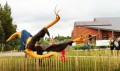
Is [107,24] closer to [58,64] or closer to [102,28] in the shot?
[102,28]

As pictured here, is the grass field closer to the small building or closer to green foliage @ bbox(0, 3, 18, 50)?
green foliage @ bbox(0, 3, 18, 50)

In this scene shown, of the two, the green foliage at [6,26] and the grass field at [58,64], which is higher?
the green foliage at [6,26]

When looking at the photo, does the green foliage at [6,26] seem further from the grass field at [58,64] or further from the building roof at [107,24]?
the grass field at [58,64]

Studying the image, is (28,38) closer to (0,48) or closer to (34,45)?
(34,45)

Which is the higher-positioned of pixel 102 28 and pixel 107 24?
pixel 107 24

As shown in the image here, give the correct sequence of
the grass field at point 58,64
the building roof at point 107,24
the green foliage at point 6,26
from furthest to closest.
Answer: the building roof at point 107,24 < the green foliage at point 6,26 < the grass field at point 58,64

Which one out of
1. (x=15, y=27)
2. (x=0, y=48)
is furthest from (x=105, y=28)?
(x=0, y=48)

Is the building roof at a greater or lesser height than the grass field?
greater

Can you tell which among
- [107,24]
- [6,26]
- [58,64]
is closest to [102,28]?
[107,24]

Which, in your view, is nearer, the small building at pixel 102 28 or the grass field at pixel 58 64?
the grass field at pixel 58 64

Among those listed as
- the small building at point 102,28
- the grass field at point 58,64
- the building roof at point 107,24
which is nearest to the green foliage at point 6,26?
the small building at point 102,28

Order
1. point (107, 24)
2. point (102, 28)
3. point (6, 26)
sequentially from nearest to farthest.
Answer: point (6, 26) → point (102, 28) → point (107, 24)

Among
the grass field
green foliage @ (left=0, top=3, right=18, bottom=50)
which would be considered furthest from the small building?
the grass field

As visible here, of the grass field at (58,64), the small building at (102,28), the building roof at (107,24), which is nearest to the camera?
the grass field at (58,64)
